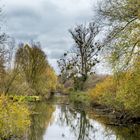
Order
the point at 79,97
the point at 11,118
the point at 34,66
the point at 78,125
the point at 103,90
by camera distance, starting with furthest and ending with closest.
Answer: the point at 34,66 → the point at 79,97 → the point at 103,90 → the point at 78,125 → the point at 11,118

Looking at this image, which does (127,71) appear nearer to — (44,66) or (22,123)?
(22,123)

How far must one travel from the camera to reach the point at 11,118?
2059cm

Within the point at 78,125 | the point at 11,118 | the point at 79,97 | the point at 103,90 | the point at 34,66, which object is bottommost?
the point at 78,125

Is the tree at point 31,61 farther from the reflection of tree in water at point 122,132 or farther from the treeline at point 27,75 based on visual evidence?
the reflection of tree in water at point 122,132

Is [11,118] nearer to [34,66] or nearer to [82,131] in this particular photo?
[82,131]

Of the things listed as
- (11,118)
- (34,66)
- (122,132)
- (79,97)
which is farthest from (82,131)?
(34,66)

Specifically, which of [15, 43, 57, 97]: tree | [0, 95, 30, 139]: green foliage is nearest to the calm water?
[0, 95, 30, 139]: green foliage

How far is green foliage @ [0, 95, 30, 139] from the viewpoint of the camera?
2000cm

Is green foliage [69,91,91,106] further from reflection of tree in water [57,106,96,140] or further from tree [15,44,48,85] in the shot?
reflection of tree in water [57,106,96,140]

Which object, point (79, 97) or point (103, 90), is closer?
point (103, 90)

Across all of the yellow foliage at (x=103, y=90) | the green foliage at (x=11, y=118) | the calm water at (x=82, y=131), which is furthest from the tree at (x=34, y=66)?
the green foliage at (x=11, y=118)

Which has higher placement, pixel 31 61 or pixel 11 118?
pixel 31 61

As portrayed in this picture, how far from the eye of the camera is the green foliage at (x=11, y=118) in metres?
20.0

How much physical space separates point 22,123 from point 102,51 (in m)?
5.62
